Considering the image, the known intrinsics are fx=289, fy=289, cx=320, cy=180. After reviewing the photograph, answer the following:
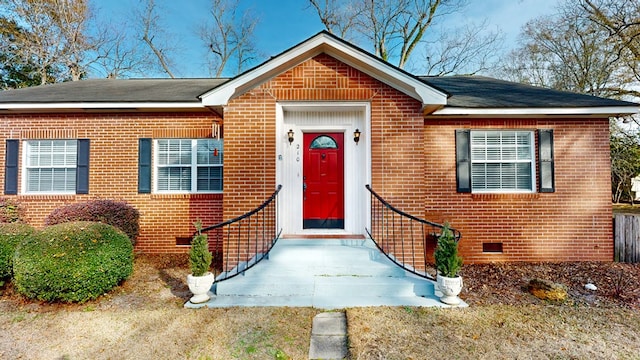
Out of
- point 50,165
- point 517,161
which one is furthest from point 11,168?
point 517,161

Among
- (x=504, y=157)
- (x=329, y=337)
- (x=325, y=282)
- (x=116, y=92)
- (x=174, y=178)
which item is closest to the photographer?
(x=329, y=337)

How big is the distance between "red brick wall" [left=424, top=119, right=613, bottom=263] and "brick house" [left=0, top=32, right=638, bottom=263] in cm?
2

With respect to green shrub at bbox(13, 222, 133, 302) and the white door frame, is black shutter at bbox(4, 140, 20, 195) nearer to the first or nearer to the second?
green shrub at bbox(13, 222, 133, 302)

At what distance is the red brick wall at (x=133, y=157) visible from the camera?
685 cm

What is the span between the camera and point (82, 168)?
6.83 m

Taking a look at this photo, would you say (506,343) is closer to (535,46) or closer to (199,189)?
(199,189)

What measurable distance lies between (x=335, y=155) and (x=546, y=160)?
15.8ft

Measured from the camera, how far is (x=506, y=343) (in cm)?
329

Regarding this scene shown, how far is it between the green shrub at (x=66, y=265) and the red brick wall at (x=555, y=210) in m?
6.15

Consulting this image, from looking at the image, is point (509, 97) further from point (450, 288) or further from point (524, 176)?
point (450, 288)

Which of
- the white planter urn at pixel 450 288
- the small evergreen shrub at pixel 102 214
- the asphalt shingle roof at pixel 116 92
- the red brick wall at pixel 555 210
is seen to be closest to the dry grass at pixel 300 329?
the white planter urn at pixel 450 288

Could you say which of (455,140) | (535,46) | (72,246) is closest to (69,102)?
(72,246)

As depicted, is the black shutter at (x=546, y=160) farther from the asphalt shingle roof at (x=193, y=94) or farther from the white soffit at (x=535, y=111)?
the asphalt shingle roof at (x=193, y=94)

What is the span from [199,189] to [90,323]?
3638 millimetres
